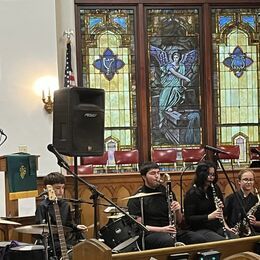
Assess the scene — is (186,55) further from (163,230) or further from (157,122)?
(163,230)

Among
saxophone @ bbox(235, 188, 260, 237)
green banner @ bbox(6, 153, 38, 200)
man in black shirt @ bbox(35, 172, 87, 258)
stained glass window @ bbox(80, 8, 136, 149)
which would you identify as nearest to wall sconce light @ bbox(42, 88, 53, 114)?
stained glass window @ bbox(80, 8, 136, 149)

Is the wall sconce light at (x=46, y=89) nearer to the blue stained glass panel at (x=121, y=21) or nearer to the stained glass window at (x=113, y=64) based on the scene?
the stained glass window at (x=113, y=64)

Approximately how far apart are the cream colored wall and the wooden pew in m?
6.01

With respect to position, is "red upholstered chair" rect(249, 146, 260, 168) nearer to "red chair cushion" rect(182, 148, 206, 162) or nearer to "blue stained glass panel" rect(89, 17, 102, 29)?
Answer: "red chair cushion" rect(182, 148, 206, 162)

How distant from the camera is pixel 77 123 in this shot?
510 cm

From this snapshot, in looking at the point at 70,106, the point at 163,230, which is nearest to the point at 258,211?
the point at 163,230

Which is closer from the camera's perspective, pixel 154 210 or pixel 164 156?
pixel 154 210

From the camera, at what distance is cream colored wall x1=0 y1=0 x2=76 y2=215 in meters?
8.10

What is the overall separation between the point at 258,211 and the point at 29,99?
13.9 feet

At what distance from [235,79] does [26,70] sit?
12.0ft

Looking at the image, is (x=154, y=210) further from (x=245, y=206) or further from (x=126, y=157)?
(x=126, y=157)

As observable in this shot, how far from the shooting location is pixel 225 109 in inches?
372

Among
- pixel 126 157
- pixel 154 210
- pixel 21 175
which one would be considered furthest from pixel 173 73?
pixel 154 210

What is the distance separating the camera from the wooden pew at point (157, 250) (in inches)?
74.7
